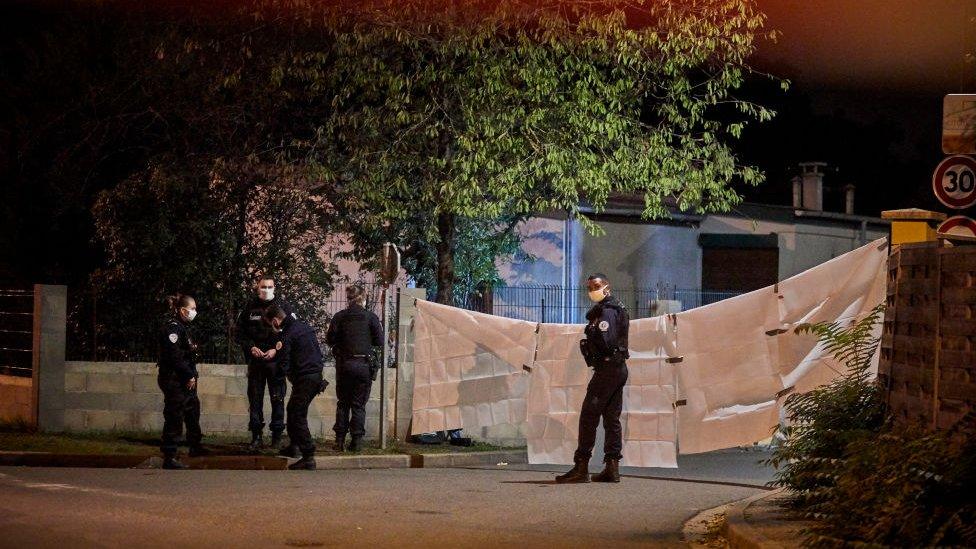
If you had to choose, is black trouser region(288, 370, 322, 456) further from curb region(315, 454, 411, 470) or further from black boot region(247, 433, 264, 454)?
black boot region(247, 433, 264, 454)

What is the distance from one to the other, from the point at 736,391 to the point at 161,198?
31.2 feet

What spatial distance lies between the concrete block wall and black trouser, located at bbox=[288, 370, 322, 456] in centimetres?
281

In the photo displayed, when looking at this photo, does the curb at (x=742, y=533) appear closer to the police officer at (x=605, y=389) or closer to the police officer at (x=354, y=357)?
the police officer at (x=605, y=389)

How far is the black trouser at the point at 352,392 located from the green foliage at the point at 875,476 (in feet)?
19.4

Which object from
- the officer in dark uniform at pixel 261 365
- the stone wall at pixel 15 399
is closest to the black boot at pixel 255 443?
the officer in dark uniform at pixel 261 365

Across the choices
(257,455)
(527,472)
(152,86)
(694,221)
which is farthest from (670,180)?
(694,221)

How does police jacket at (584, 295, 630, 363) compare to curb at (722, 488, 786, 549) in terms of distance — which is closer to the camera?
curb at (722, 488, 786, 549)

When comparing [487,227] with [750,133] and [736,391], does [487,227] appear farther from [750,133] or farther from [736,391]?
[750,133]

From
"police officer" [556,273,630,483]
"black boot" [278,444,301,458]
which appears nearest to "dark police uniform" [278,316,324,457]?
"black boot" [278,444,301,458]

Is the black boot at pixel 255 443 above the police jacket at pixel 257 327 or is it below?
below

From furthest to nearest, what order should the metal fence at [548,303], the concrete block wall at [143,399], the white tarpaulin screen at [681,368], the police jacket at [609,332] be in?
the metal fence at [548,303]
the concrete block wall at [143,399]
the police jacket at [609,332]
the white tarpaulin screen at [681,368]

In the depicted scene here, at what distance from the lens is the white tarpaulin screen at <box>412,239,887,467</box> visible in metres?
12.6

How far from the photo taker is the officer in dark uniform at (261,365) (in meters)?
15.0

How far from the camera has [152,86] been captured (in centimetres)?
2145
